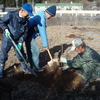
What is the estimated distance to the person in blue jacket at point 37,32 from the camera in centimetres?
348

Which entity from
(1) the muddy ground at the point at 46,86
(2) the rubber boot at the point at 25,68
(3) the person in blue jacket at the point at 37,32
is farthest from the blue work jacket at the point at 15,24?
(1) the muddy ground at the point at 46,86

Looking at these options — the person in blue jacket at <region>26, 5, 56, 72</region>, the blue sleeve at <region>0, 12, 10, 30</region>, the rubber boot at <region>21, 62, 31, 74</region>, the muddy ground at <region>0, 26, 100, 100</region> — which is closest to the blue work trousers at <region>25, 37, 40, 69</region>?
the person in blue jacket at <region>26, 5, 56, 72</region>

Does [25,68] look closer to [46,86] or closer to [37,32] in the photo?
[46,86]

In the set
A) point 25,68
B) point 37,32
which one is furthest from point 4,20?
point 25,68

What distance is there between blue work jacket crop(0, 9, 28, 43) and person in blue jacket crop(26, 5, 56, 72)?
0.30m

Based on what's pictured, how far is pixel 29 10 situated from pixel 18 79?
5.34 feet

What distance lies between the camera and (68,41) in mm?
6969

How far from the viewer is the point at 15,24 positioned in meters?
3.23

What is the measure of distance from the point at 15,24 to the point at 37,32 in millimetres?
668

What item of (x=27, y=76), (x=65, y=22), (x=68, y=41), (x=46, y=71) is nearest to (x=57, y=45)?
(x=68, y=41)

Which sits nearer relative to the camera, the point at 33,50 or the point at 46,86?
the point at 46,86

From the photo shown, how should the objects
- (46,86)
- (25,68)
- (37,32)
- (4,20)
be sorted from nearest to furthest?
(4,20) → (46,86) → (37,32) → (25,68)

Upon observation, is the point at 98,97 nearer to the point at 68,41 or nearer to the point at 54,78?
the point at 54,78

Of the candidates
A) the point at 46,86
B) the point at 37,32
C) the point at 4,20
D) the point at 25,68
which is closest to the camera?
the point at 4,20
